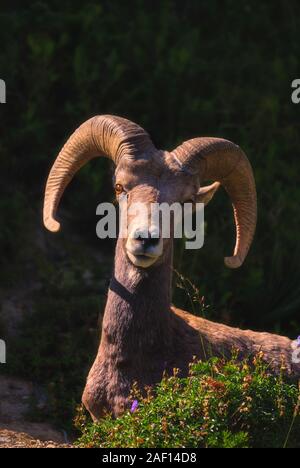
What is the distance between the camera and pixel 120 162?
27.5 ft

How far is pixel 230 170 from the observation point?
8.79 m

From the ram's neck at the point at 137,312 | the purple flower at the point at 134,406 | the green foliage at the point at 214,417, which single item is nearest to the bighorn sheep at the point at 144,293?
the ram's neck at the point at 137,312

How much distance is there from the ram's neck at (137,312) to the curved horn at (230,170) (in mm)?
728

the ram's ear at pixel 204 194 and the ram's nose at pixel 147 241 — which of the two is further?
the ram's ear at pixel 204 194

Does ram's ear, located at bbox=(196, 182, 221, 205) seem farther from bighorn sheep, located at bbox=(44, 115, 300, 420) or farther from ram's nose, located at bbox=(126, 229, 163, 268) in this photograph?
ram's nose, located at bbox=(126, 229, 163, 268)

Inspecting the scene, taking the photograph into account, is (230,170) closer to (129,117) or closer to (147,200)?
(147,200)

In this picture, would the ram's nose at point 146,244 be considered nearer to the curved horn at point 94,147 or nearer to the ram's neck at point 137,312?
the ram's neck at point 137,312

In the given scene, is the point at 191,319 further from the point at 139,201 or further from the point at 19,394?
the point at 19,394

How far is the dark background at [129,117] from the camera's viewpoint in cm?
1110

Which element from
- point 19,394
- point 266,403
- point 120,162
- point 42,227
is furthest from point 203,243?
point 266,403

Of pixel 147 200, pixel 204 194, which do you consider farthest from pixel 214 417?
pixel 204 194

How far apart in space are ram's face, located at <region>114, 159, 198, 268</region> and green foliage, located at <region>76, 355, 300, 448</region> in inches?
36.7

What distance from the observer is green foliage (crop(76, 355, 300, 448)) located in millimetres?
6844

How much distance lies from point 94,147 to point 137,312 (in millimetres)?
1399
